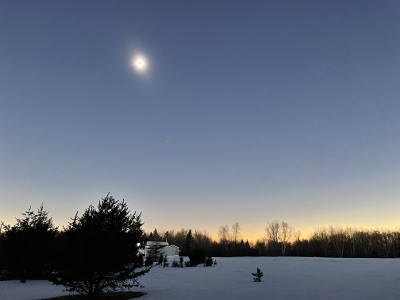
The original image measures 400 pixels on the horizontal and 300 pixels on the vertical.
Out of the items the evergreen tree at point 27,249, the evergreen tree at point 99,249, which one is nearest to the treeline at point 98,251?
the evergreen tree at point 99,249

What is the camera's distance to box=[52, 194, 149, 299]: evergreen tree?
41.6ft

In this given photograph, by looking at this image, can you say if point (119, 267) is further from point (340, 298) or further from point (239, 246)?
point (239, 246)

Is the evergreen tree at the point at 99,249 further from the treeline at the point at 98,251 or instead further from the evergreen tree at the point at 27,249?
the evergreen tree at the point at 27,249

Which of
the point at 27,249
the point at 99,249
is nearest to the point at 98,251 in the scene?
the point at 99,249

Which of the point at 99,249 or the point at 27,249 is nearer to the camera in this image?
the point at 99,249

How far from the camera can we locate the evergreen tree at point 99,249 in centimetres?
1269

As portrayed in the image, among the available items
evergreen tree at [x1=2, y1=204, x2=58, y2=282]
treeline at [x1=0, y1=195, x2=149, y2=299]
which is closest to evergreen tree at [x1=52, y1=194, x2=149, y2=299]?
treeline at [x1=0, y1=195, x2=149, y2=299]

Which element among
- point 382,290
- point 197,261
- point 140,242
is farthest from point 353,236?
point 140,242

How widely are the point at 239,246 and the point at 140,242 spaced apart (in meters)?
119

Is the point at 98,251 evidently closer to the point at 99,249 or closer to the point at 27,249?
the point at 99,249

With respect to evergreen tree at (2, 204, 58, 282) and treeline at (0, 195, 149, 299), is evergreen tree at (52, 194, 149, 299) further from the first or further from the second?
evergreen tree at (2, 204, 58, 282)

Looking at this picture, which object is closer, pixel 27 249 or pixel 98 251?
pixel 98 251

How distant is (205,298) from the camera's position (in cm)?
1309

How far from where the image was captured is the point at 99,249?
41.9 ft
